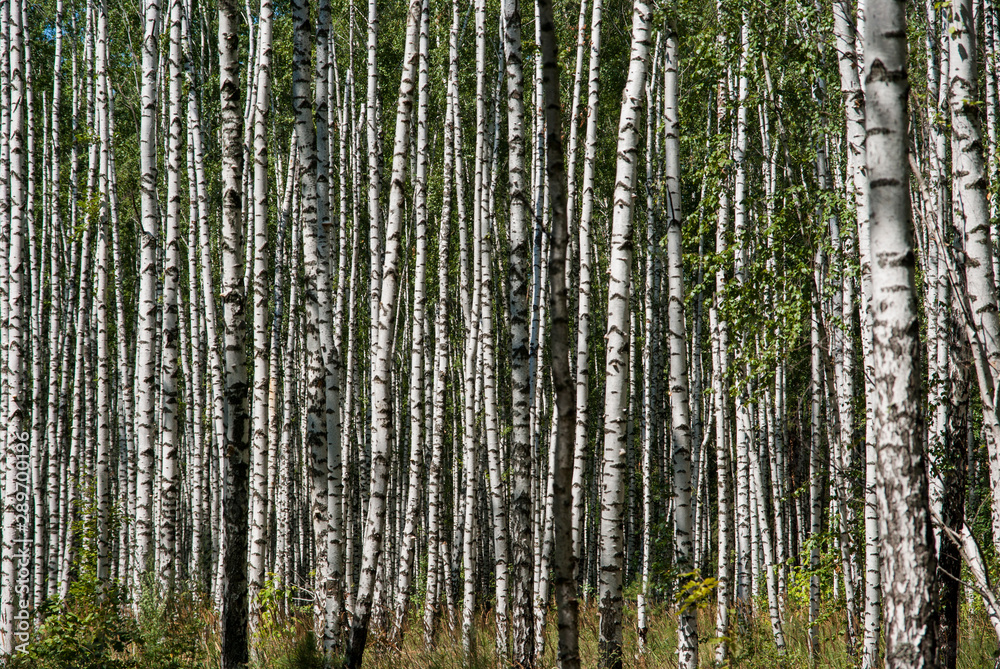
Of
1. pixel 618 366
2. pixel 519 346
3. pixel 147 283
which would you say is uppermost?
pixel 147 283

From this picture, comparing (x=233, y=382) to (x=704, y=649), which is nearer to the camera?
(x=233, y=382)

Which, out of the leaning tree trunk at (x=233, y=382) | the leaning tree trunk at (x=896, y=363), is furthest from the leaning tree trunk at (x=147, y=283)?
the leaning tree trunk at (x=896, y=363)

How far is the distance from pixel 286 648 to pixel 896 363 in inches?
246

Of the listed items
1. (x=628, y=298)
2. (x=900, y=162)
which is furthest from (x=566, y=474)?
(x=628, y=298)

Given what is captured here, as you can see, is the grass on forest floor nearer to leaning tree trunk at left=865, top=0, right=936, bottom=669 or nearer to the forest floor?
the forest floor

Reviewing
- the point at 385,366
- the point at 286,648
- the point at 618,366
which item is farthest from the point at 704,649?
the point at 618,366

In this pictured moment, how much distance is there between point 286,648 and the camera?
721cm

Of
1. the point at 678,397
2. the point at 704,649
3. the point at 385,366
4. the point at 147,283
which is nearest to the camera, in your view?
the point at 678,397

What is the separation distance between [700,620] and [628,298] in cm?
848

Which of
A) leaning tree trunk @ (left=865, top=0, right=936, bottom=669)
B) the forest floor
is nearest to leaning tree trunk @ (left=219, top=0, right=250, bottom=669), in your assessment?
the forest floor

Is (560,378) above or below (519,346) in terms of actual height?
below

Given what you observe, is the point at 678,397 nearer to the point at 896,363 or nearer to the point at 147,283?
the point at 896,363

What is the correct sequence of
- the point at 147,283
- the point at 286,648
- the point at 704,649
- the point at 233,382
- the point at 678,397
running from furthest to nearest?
the point at 704,649 → the point at 147,283 → the point at 286,648 → the point at 678,397 → the point at 233,382

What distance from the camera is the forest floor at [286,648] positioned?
655 centimetres
